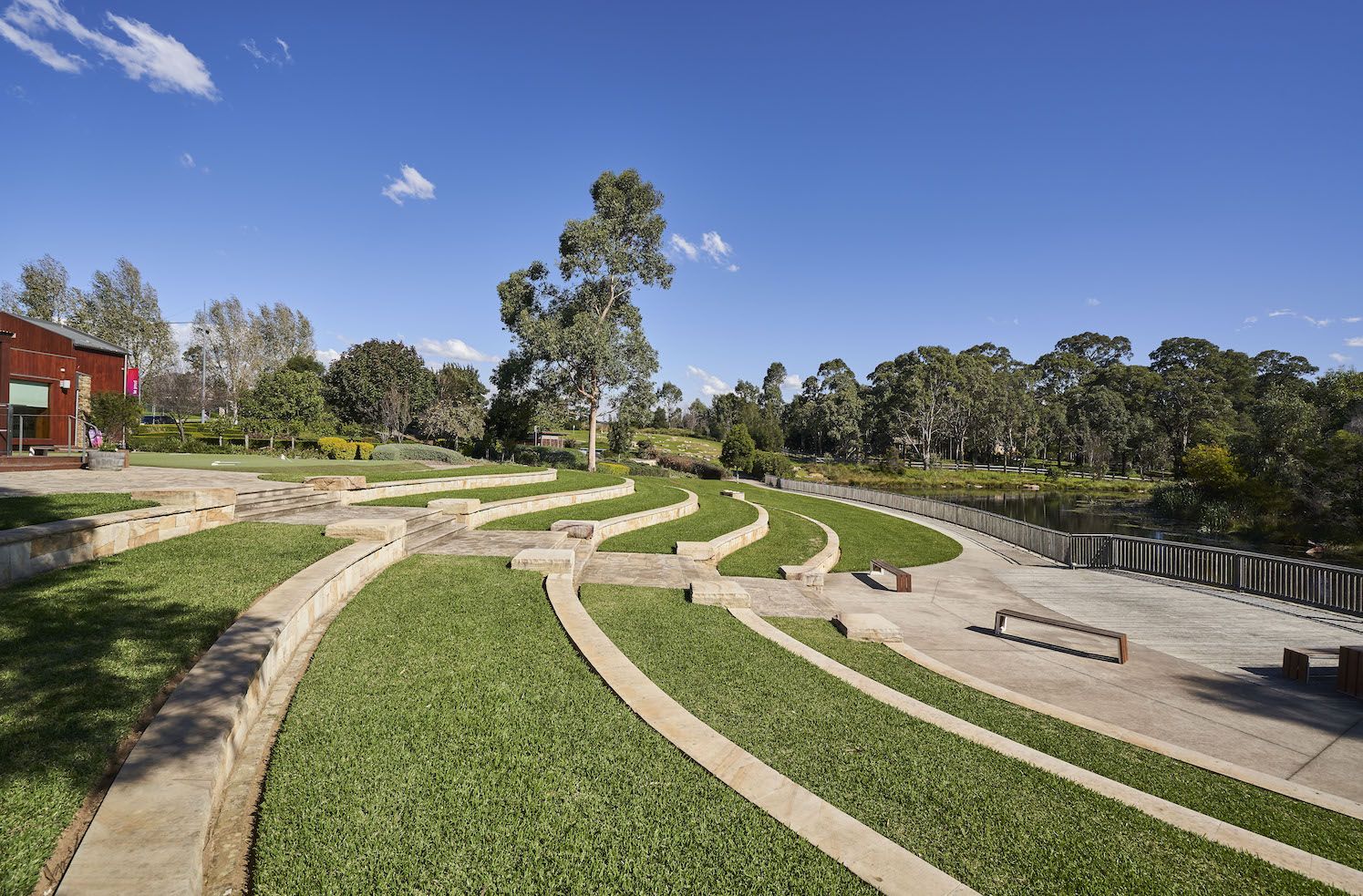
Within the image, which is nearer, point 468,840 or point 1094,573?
point 468,840

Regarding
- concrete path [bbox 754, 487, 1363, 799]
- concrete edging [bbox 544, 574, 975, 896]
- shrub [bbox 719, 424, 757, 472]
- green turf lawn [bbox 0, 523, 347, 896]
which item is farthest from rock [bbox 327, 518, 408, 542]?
shrub [bbox 719, 424, 757, 472]

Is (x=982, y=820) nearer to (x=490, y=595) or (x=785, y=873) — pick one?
(x=785, y=873)

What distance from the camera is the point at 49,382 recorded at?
24.0 metres

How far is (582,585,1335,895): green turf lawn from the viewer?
319 cm

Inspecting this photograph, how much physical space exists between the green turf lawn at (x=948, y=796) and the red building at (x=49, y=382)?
29505 mm

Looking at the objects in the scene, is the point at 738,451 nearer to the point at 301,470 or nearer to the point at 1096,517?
Answer: the point at 1096,517

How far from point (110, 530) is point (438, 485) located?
9.22 meters

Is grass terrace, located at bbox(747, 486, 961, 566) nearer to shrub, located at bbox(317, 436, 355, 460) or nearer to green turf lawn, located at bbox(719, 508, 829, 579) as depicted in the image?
green turf lawn, located at bbox(719, 508, 829, 579)

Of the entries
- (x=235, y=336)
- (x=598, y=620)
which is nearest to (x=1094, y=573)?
(x=598, y=620)

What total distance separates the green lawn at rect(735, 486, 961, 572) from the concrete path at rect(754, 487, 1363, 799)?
1.70 meters

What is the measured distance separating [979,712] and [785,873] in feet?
12.8

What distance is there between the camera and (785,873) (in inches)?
112

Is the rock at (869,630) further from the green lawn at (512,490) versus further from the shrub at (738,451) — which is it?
the shrub at (738,451)

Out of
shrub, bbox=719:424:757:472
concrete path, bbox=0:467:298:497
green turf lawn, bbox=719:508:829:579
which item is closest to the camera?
concrete path, bbox=0:467:298:497
